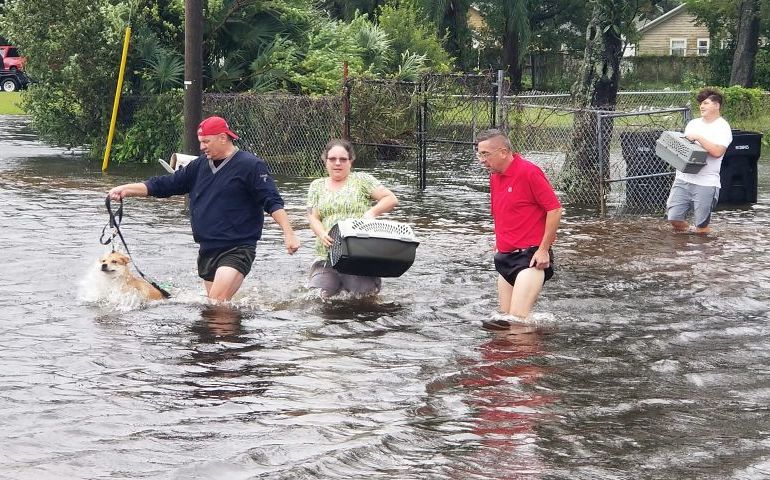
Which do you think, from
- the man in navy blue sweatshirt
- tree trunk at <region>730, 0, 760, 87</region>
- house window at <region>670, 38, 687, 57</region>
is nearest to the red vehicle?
tree trunk at <region>730, 0, 760, 87</region>

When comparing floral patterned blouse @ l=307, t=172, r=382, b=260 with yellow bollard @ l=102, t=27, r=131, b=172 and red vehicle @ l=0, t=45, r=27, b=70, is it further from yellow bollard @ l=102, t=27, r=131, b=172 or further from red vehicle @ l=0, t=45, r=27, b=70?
red vehicle @ l=0, t=45, r=27, b=70

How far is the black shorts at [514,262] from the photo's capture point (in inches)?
372

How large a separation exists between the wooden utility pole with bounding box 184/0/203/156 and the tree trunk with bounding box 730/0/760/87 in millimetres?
38271

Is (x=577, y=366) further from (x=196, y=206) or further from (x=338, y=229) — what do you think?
(x=196, y=206)

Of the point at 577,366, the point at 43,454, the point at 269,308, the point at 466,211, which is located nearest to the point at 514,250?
the point at 577,366

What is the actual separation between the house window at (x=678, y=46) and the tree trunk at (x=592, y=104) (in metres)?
59.8

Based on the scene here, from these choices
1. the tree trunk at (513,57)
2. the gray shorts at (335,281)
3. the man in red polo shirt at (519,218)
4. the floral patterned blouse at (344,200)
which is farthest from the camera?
the tree trunk at (513,57)

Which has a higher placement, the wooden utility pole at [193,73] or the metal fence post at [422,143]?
the wooden utility pole at [193,73]

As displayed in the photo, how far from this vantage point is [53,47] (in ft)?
77.7

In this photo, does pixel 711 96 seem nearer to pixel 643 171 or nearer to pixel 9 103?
pixel 643 171

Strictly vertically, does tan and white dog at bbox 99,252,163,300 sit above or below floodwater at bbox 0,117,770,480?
above

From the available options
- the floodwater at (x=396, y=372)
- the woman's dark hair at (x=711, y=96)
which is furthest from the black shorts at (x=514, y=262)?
the woman's dark hair at (x=711, y=96)

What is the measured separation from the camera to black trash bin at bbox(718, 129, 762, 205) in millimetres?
17953

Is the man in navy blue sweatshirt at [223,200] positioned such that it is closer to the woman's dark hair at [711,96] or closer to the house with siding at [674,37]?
the woman's dark hair at [711,96]
